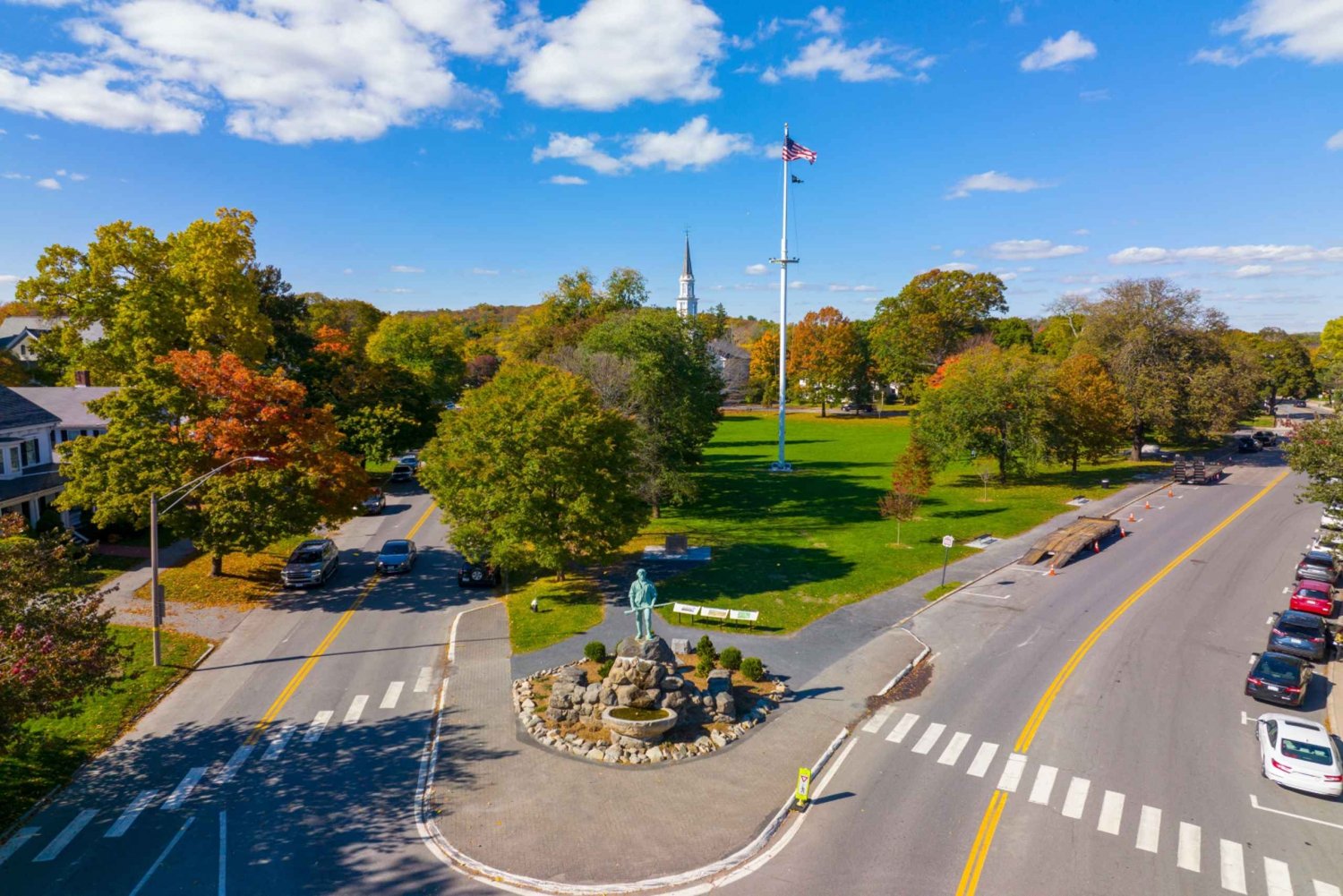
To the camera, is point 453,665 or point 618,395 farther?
point 618,395

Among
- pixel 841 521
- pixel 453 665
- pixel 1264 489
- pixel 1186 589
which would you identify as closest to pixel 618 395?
pixel 841 521

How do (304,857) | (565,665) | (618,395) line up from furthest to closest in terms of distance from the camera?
(618,395) < (565,665) < (304,857)

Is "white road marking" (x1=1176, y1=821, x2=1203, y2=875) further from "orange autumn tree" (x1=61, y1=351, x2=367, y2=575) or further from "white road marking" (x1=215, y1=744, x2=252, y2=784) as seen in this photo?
"orange autumn tree" (x1=61, y1=351, x2=367, y2=575)

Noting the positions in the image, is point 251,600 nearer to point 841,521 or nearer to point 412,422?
point 412,422

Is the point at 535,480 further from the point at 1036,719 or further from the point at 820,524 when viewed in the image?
the point at 820,524

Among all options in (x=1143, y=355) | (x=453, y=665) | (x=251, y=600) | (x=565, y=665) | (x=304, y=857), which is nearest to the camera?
(x=304, y=857)

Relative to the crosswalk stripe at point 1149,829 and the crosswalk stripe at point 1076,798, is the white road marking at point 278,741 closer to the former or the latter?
the crosswalk stripe at point 1076,798

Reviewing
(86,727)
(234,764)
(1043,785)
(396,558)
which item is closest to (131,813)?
(234,764)

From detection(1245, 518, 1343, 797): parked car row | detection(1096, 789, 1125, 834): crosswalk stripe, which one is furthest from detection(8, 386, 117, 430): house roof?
detection(1245, 518, 1343, 797): parked car row
